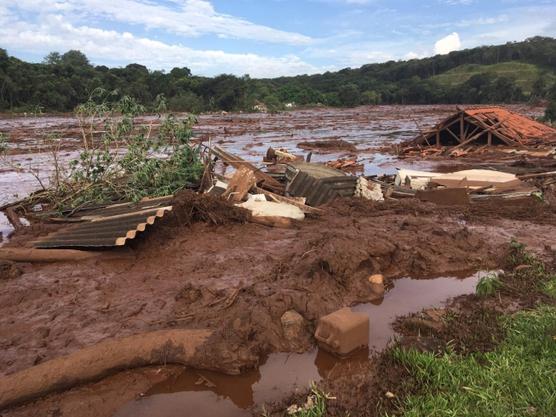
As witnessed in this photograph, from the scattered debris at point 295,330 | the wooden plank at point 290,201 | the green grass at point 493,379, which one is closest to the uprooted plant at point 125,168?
the wooden plank at point 290,201

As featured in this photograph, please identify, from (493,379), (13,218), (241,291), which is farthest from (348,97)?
(493,379)

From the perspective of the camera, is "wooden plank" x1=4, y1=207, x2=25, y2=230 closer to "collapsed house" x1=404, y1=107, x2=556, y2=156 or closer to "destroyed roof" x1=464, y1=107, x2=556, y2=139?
"collapsed house" x1=404, y1=107, x2=556, y2=156

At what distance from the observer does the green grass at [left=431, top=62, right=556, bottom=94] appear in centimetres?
8256

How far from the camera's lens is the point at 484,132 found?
1862 cm

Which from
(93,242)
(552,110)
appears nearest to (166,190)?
(93,242)

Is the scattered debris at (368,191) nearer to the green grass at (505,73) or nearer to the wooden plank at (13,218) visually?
the wooden plank at (13,218)

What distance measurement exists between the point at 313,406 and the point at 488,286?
2799 millimetres

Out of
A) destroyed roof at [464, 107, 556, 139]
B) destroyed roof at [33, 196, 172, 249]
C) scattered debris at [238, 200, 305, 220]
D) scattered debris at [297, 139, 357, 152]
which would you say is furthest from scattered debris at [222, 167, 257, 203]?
destroyed roof at [464, 107, 556, 139]

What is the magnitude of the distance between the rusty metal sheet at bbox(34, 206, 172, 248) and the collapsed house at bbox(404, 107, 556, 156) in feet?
46.6

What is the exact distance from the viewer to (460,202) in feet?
29.2

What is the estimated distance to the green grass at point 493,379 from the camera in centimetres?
290

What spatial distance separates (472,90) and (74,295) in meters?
78.7

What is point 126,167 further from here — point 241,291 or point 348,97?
point 348,97

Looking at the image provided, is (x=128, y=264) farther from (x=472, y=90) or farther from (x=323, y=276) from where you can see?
(x=472, y=90)
